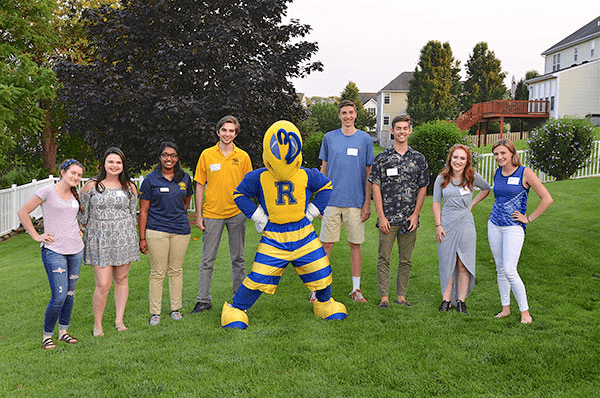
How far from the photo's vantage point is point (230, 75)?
12125mm

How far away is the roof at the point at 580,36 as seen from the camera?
114 ft

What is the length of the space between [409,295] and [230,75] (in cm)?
792

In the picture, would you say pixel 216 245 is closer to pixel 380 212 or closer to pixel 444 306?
pixel 380 212

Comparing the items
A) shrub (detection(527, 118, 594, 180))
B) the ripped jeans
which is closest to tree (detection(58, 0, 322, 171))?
the ripped jeans

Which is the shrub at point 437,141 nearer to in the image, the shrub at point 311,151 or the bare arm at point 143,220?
the shrub at point 311,151

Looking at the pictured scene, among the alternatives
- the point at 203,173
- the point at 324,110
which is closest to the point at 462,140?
the point at 203,173

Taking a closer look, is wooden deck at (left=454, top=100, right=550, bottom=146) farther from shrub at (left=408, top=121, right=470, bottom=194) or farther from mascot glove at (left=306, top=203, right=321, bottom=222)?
mascot glove at (left=306, top=203, right=321, bottom=222)

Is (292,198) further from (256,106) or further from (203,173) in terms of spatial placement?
(256,106)

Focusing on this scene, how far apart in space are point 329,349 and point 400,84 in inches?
2108

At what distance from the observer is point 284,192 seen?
4773mm

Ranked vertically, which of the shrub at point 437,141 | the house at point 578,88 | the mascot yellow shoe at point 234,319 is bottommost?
the mascot yellow shoe at point 234,319

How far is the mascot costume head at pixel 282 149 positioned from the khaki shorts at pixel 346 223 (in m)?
1.25

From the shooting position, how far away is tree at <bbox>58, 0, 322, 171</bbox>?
1178cm

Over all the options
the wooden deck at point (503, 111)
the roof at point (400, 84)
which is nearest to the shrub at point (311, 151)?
the wooden deck at point (503, 111)
